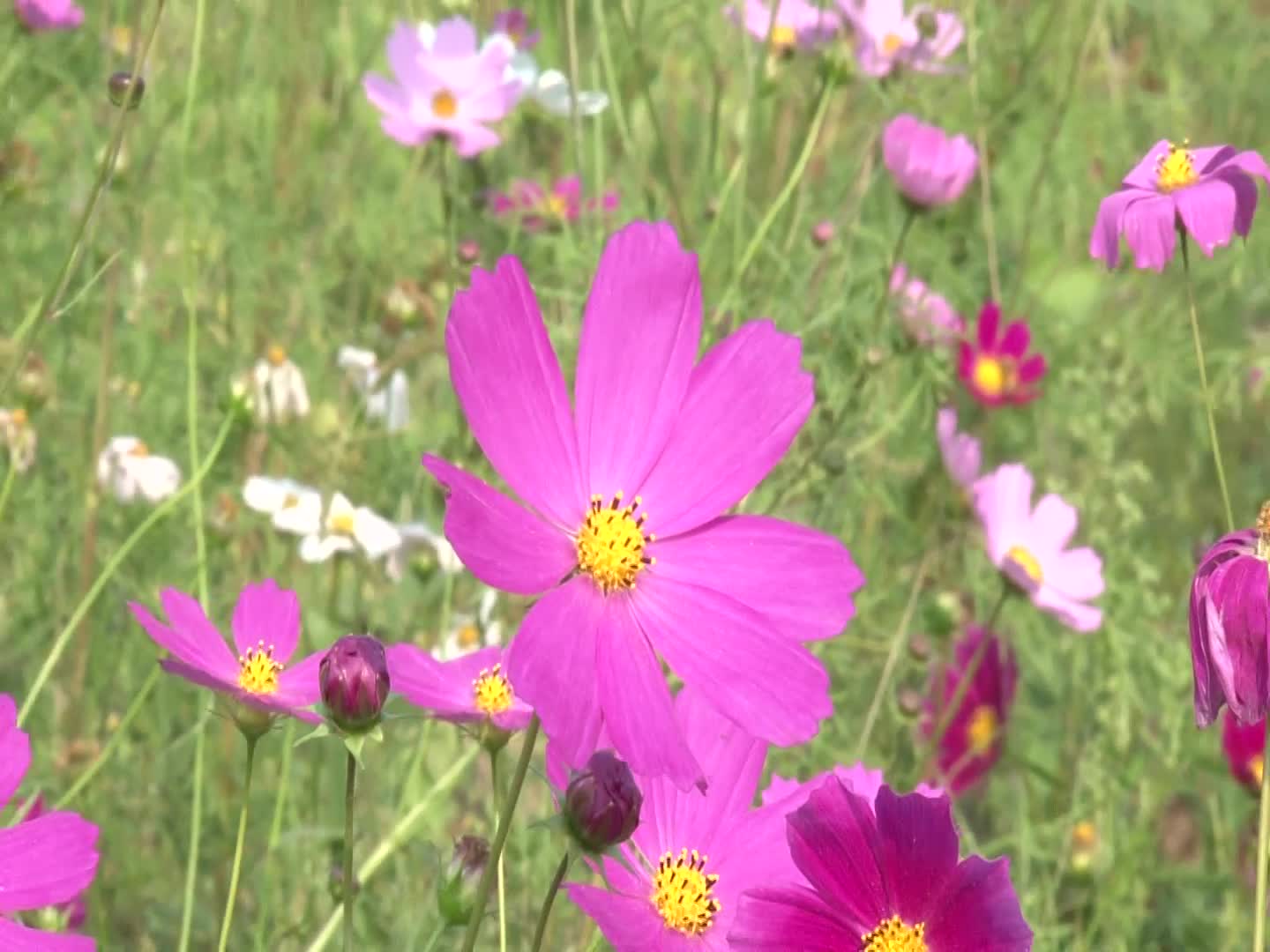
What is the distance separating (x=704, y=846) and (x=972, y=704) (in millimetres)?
898

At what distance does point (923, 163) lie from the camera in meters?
1.28

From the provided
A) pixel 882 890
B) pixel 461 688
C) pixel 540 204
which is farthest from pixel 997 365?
pixel 882 890

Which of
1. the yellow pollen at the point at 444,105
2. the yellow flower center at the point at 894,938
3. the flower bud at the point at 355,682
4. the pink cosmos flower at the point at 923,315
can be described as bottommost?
the yellow flower center at the point at 894,938

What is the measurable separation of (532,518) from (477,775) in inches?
33.4

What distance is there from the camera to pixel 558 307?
1.74m

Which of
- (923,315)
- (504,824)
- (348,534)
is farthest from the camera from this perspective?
(923,315)

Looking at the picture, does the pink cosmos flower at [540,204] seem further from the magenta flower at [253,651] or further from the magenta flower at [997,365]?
the magenta flower at [253,651]

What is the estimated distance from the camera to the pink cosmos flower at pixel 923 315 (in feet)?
4.11

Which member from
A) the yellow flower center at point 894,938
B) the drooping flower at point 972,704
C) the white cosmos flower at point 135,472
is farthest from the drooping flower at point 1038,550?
the yellow flower center at point 894,938

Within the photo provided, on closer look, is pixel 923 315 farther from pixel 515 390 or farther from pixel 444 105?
pixel 515 390

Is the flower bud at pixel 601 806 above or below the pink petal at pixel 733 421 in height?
below

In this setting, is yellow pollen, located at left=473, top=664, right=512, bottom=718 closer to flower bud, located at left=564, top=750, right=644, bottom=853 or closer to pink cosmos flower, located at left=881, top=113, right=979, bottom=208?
flower bud, located at left=564, top=750, right=644, bottom=853

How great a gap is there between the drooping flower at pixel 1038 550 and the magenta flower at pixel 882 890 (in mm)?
761

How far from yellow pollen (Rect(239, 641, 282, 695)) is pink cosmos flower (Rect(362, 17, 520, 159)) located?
28.4 inches
